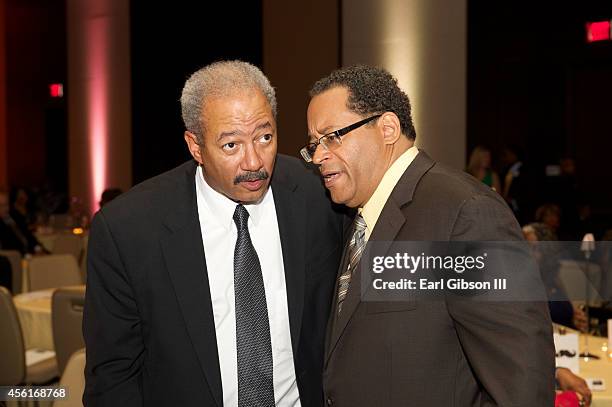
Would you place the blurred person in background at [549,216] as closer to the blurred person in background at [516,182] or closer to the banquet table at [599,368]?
the blurred person in background at [516,182]

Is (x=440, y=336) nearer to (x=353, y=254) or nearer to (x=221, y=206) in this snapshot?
(x=353, y=254)

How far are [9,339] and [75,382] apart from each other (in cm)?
207

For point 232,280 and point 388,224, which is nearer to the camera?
point 388,224

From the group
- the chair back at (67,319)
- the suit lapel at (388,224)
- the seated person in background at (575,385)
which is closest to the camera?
the suit lapel at (388,224)

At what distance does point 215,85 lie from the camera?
186cm

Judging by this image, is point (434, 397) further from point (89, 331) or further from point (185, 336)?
point (89, 331)

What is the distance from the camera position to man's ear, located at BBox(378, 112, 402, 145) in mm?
1718

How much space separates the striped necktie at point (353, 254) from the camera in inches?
67.6

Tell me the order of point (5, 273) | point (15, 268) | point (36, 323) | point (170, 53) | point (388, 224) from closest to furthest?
point (388, 224) < point (36, 323) < point (5, 273) < point (15, 268) < point (170, 53)

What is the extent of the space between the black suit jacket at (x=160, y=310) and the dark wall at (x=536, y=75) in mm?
9743

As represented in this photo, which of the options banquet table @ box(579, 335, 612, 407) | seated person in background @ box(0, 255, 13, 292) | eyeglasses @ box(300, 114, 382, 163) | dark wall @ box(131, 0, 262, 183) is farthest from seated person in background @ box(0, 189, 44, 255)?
eyeglasses @ box(300, 114, 382, 163)

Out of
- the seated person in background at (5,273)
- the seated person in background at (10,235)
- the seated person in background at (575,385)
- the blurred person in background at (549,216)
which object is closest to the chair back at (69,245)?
the seated person in background at (10,235)

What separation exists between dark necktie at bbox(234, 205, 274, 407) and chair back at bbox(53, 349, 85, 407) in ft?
2.15

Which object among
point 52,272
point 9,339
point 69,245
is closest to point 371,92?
point 9,339
